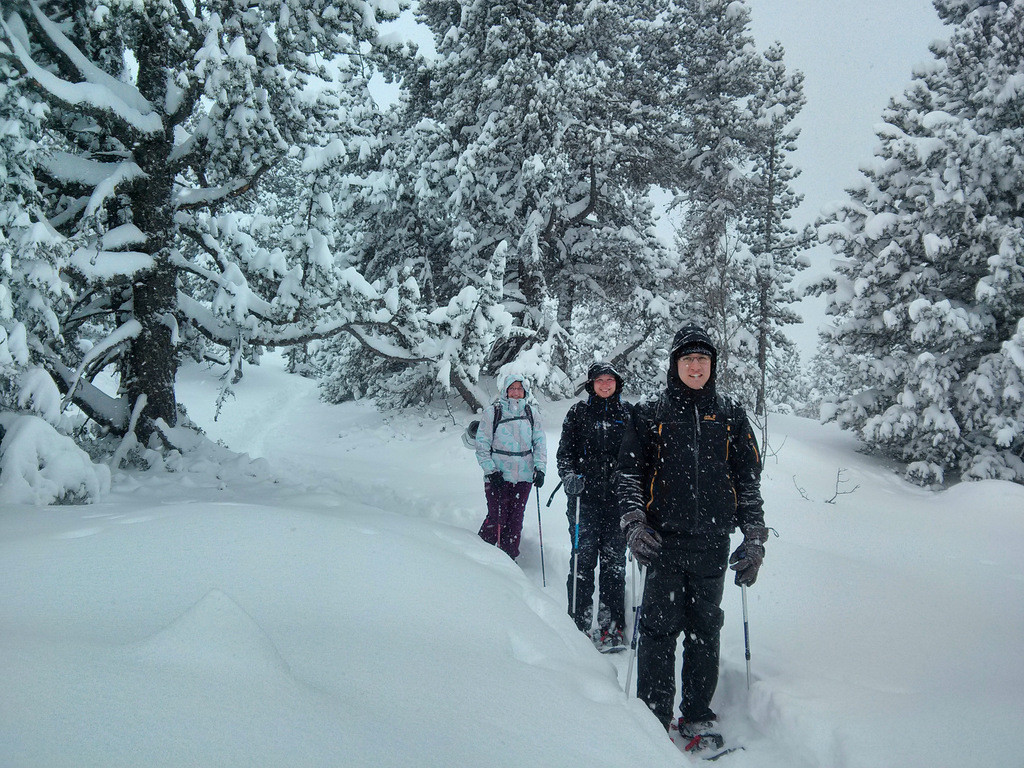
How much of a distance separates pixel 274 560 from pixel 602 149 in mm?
12197

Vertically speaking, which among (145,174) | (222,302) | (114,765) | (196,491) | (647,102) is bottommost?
(196,491)

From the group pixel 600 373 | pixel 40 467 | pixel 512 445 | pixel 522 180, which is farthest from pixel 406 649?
pixel 522 180

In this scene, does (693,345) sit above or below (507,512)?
above

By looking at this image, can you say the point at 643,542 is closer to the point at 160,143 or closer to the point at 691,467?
the point at 691,467

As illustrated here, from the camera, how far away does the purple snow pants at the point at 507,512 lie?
20.8 ft

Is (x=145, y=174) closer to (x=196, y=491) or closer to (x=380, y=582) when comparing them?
(x=196, y=491)

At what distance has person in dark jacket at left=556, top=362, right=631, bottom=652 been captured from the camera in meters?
5.00

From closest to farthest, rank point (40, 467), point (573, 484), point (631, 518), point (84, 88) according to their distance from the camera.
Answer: point (631, 518), point (573, 484), point (40, 467), point (84, 88)

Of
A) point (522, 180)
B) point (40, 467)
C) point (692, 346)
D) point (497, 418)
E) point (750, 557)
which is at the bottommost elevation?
point (750, 557)

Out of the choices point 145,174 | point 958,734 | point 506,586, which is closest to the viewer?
point 958,734

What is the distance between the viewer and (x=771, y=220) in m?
19.8

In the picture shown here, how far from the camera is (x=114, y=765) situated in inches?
54.6

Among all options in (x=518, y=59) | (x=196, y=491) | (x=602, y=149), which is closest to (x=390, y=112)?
(x=518, y=59)

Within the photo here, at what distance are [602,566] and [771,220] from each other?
18.6 metres
